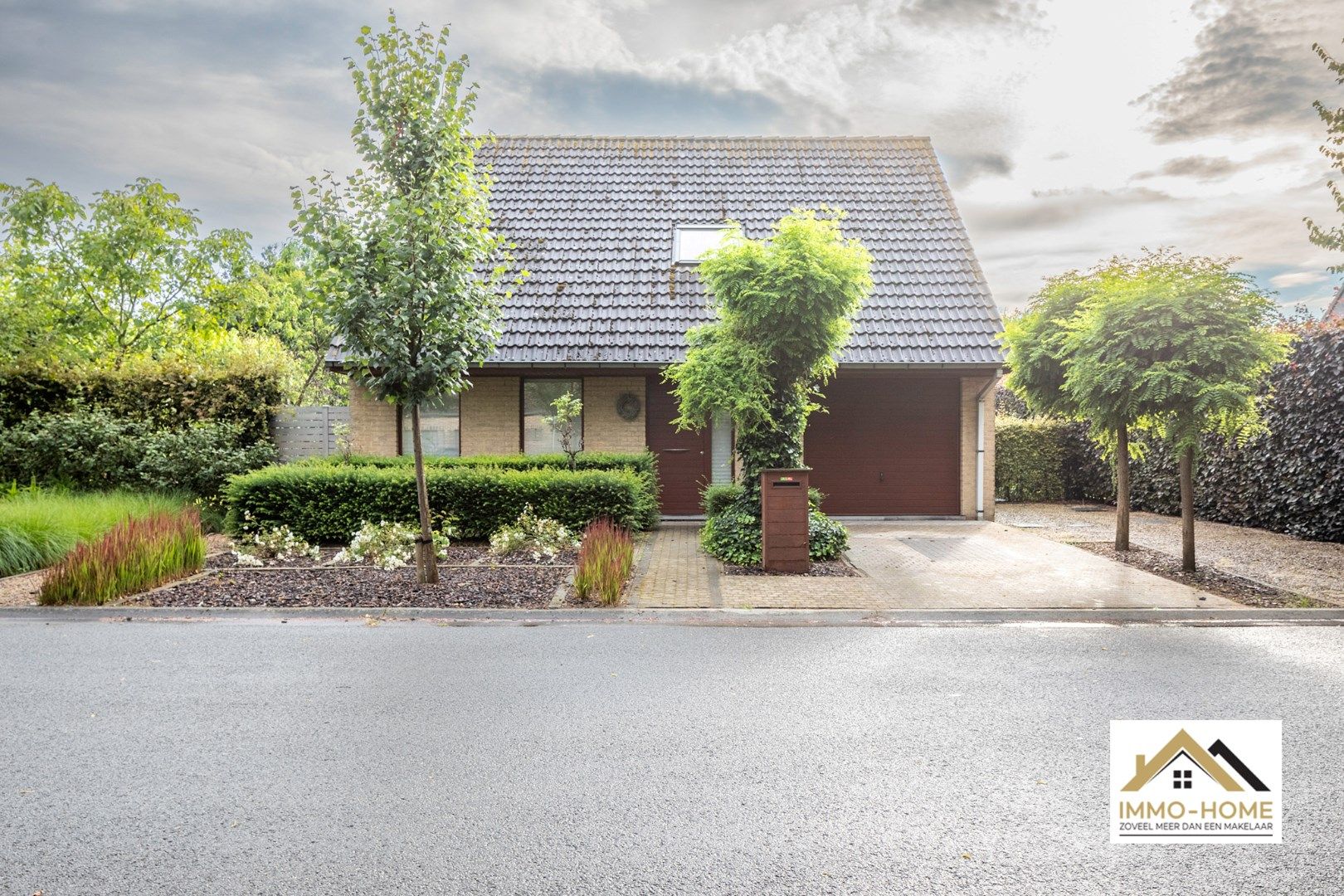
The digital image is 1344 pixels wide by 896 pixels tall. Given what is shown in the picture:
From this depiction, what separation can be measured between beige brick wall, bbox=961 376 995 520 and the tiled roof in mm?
1012

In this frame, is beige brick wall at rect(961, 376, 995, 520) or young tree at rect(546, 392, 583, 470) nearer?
young tree at rect(546, 392, 583, 470)

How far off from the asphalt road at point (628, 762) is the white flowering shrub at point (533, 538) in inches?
151

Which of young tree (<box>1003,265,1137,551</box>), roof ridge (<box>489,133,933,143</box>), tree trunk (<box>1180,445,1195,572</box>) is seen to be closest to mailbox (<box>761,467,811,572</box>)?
young tree (<box>1003,265,1137,551</box>)

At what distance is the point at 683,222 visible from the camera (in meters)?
17.3

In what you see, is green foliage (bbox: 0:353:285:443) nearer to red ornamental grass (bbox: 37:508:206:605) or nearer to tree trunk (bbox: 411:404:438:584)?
red ornamental grass (bbox: 37:508:206:605)

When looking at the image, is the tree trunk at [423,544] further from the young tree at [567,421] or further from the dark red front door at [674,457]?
the dark red front door at [674,457]

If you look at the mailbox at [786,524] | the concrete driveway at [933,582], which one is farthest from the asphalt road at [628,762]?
the mailbox at [786,524]

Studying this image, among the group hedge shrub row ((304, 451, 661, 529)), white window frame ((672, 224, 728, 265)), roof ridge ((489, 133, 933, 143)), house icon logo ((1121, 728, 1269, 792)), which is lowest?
house icon logo ((1121, 728, 1269, 792))

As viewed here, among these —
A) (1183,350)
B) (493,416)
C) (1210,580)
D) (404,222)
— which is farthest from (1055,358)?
(493,416)

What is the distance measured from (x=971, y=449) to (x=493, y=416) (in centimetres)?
910

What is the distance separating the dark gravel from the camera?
8094 millimetres

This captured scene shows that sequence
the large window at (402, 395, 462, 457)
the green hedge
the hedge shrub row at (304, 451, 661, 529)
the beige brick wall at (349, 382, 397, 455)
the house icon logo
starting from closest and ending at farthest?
the house icon logo < the green hedge < the hedge shrub row at (304, 451, 661, 529) < the beige brick wall at (349, 382, 397, 455) < the large window at (402, 395, 462, 457)

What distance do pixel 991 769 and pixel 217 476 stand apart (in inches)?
518

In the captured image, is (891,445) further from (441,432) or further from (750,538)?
(441,432)
